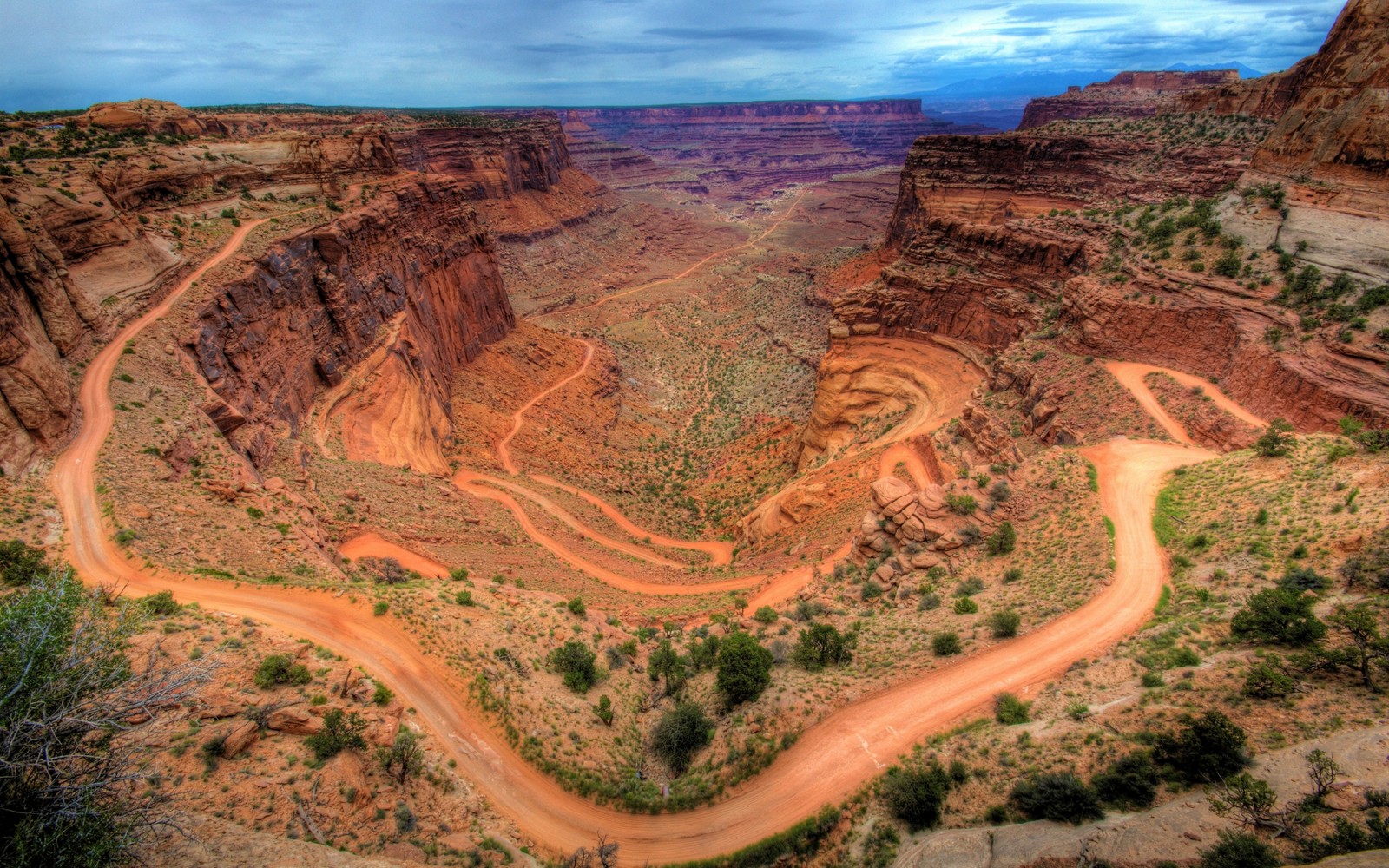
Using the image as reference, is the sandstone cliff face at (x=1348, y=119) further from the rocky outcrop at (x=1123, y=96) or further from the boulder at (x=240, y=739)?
the rocky outcrop at (x=1123, y=96)

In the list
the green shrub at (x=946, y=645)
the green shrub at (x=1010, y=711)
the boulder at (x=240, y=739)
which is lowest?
the green shrub at (x=946, y=645)

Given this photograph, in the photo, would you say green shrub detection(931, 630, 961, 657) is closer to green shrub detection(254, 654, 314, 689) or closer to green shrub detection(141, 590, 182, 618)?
green shrub detection(254, 654, 314, 689)

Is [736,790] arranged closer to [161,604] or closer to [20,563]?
[161,604]

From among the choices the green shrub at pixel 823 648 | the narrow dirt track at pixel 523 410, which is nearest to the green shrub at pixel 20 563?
the green shrub at pixel 823 648

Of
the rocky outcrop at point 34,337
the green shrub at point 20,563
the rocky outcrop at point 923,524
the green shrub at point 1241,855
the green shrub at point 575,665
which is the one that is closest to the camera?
the green shrub at point 1241,855

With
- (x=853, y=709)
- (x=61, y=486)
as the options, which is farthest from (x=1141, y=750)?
(x=61, y=486)

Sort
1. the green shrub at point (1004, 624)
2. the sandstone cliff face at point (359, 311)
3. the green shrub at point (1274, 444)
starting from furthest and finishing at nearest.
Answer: the sandstone cliff face at point (359, 311) < the green shrub at point (1274, 444) < the green shrub at point (1004, 624)

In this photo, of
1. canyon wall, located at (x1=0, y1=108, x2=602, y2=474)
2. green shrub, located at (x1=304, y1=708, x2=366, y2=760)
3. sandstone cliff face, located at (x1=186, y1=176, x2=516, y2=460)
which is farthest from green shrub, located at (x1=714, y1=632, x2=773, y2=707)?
canyon wall, located at (x1=0, y1=108, x2=602, y2=474)
